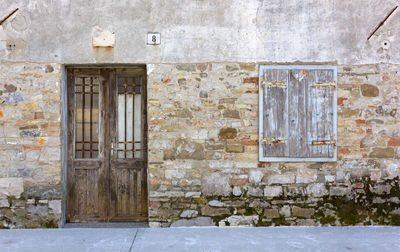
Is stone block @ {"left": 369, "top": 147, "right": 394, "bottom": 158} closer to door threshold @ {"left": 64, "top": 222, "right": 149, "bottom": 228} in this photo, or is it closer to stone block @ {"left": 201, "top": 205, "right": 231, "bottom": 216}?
stone block @ {"left": 201, "top": 205, "right": 231, "bottom": 216}

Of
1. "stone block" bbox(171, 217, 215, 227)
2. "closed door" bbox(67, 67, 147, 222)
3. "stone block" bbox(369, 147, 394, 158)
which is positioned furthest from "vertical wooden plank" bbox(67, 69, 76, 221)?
"stone block" bbox(369, 147, 394, 158)

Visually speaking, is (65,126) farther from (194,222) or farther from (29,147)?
(194,222)

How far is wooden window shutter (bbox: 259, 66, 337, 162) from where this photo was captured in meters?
4.62

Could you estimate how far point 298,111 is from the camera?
183 inches

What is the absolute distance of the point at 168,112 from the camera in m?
4.62

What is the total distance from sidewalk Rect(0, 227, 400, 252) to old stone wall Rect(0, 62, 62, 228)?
0.86 feet

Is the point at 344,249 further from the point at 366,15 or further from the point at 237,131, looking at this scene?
the point at 366,15

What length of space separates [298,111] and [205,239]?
2.04 m

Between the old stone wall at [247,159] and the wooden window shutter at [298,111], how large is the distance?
118 mm

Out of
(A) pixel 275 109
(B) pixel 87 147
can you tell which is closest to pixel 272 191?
(A) pixel 275 109

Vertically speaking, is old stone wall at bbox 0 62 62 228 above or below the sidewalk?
above

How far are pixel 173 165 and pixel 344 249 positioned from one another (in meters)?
2.24

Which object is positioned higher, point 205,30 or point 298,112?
point 205,30

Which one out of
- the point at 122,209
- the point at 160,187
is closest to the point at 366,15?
the point at 160,187
